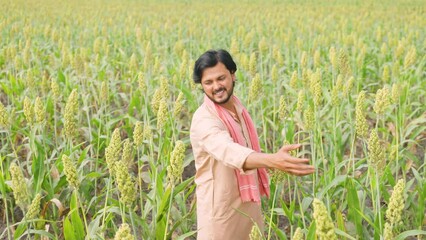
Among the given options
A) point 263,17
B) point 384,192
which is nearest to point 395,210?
point 384,192

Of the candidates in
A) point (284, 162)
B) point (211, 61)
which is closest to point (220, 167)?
point (211, 61)

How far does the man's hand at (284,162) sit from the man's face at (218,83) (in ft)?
1.60

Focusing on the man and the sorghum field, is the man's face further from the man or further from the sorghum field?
the sorghum field

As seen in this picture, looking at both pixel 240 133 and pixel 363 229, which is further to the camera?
pixel 363 229

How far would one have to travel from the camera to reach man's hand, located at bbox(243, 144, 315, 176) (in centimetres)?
175

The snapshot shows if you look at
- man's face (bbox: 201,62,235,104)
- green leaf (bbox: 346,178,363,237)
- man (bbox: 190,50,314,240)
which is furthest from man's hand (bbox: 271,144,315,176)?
green leaf (bbox: 346,178,363,237)

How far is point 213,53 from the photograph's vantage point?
236 centimetres

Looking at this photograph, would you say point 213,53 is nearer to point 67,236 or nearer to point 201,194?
point 201,194

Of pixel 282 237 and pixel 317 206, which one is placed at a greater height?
pixel 317 206

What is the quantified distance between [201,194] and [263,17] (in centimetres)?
1199

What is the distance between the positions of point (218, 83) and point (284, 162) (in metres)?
0.67

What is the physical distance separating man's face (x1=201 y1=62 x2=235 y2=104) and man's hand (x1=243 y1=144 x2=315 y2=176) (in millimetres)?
488

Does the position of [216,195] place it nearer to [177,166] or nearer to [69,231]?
[177,166]

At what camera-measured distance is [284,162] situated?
1.77 metres
